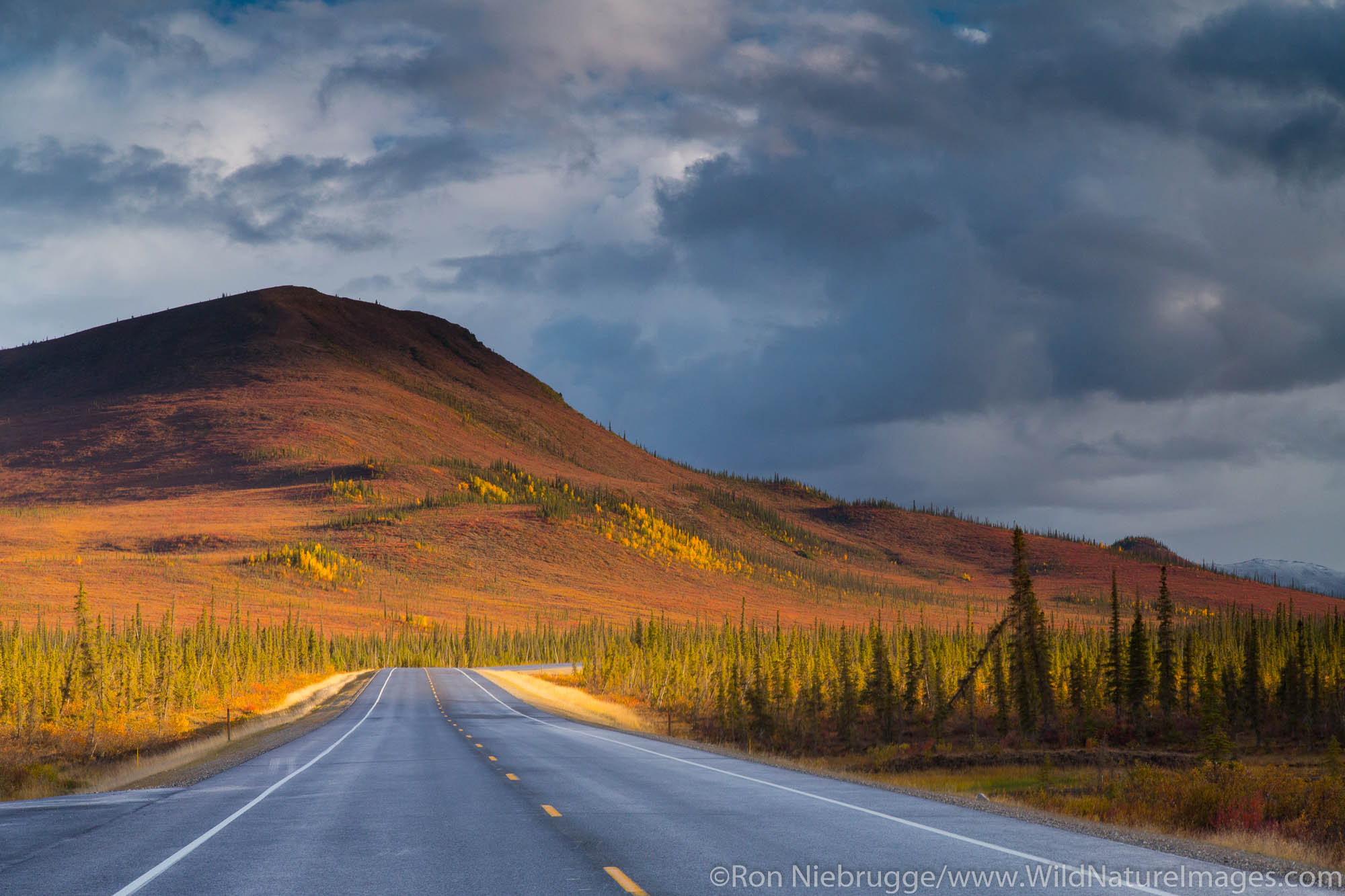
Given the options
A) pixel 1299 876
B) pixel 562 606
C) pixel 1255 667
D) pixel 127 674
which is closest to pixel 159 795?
pixel 1299 876

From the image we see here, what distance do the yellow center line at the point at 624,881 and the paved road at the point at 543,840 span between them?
0.14 ft

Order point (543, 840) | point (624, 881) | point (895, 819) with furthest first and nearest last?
point (895, 819) → point (543, 840) → point (624, 881)

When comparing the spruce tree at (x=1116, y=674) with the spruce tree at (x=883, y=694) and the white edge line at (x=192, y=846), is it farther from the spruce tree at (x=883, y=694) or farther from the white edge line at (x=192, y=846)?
the white edge line at (x=192, y=846)

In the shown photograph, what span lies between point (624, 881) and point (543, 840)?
2570mm

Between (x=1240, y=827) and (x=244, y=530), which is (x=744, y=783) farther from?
(x=244, y=530)

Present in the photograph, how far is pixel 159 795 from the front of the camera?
17203 mm

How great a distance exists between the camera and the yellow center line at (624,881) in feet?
29.3

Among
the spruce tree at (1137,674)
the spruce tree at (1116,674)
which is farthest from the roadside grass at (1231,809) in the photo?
the spruce tree at (1116,674)

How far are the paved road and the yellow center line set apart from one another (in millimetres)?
42

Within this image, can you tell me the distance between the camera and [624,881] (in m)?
9.36

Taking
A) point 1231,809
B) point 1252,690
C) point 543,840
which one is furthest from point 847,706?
point 543,840

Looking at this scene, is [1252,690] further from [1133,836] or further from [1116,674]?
[1133,836]

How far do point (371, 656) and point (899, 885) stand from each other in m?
118

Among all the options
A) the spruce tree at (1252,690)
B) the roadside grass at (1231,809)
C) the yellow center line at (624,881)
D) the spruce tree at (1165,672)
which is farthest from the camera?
the spruce tree at (1252,690)
